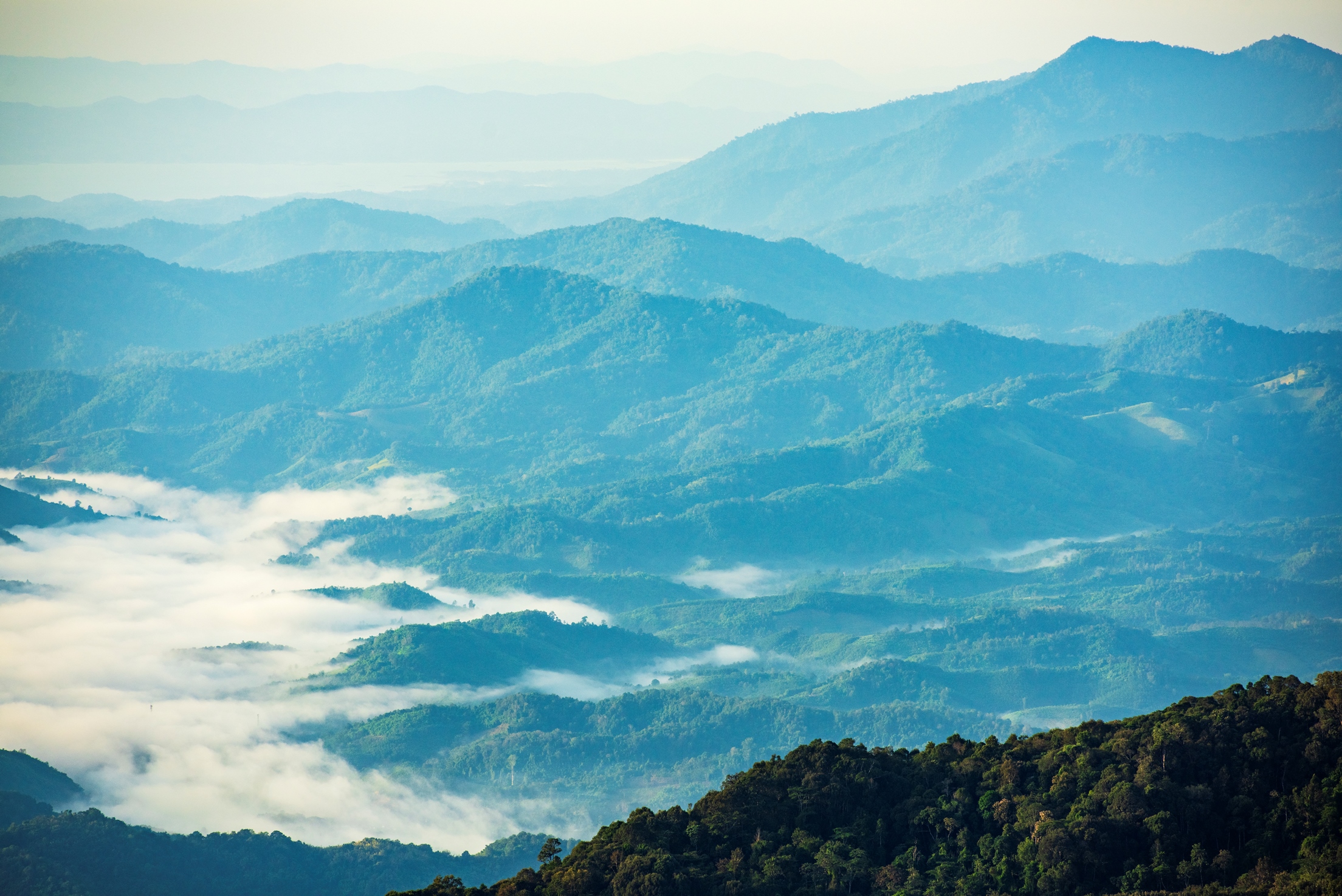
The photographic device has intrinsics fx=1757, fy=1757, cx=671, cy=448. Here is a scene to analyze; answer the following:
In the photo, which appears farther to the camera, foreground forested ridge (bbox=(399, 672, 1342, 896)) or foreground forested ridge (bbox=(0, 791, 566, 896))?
foreground forested ridge (bbox=(0, 791, 566, 896))

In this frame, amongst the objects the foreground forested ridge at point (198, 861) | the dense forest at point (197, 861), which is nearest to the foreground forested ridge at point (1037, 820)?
the dense forest at point (197, 861)

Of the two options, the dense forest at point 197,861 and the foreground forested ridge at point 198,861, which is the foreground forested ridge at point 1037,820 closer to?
the dense forest at point 197,861

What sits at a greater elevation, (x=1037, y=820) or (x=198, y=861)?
(x=198, y=861)

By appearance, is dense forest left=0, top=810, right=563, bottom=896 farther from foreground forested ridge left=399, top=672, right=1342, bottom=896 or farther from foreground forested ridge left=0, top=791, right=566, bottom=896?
foreground forested ridge left=399, top=672, right=1342, bottom=896

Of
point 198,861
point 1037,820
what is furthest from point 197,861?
point 1037,820

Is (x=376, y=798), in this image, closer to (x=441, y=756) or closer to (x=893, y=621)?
(x=441, y=756)

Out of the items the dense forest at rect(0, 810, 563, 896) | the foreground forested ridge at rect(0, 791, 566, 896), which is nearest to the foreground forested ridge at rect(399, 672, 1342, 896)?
the dense forest at rect(0, 810, 563, 896)

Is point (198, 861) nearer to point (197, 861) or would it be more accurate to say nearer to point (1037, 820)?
point (197, 861)

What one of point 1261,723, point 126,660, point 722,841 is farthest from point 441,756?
point 1261,723
